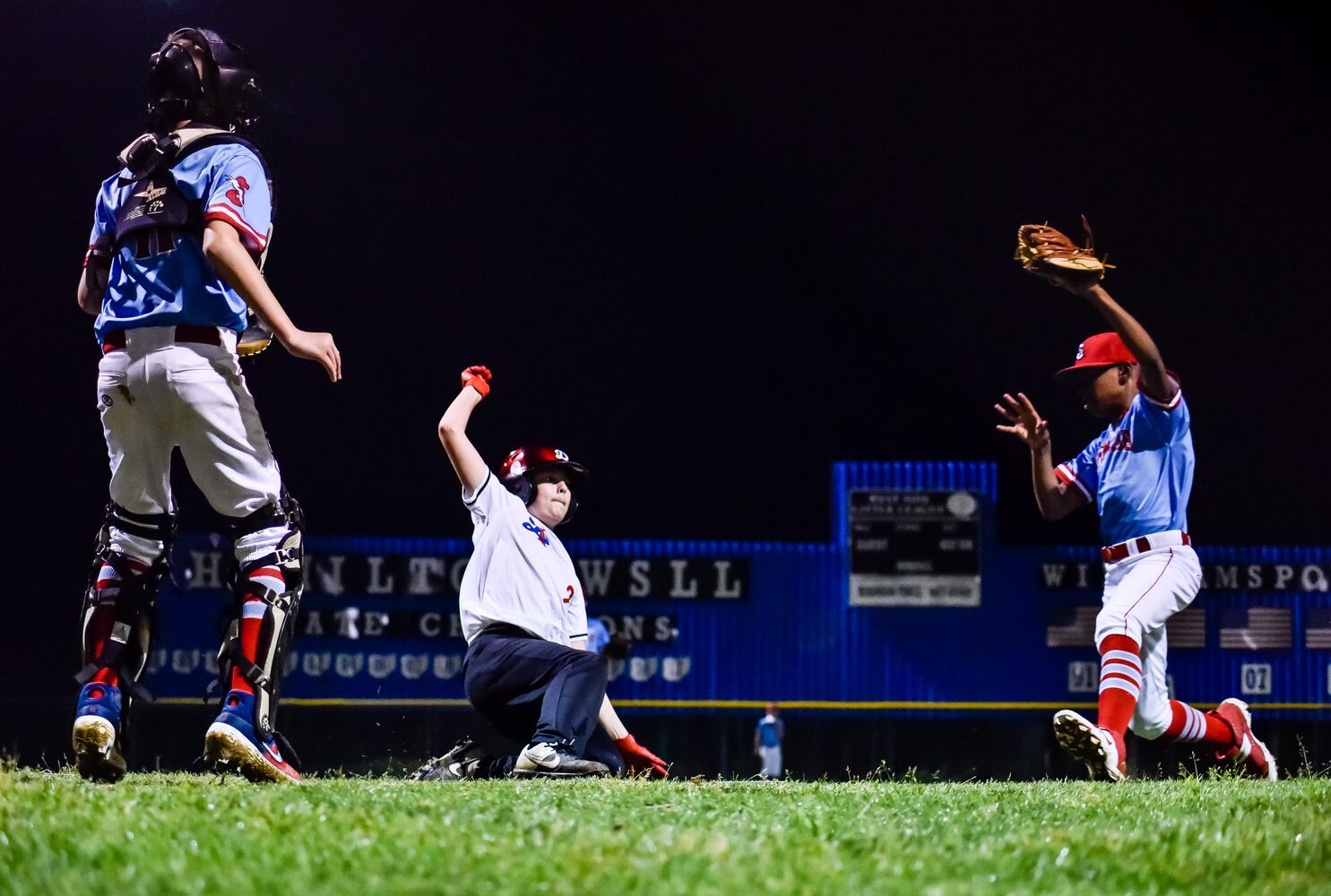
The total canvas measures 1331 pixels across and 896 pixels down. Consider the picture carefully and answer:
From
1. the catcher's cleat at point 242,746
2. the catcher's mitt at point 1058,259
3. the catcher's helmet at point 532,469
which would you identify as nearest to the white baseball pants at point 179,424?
the catcher's cleat at point 242,746

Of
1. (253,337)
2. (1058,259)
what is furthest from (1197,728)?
(253,337)

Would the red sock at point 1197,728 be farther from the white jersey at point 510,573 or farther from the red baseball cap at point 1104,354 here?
the white jersey at point 510,573

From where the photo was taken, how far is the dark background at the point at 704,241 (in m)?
14.0

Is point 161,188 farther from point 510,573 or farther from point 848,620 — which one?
point 848,620

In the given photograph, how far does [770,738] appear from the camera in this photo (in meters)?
13.2

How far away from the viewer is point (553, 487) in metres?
5.98

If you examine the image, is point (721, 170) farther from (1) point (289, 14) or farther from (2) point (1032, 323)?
(1) point (289, 14)

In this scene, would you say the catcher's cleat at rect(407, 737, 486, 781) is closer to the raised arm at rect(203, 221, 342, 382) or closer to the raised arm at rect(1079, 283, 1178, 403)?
the raised arm at rect(203, 221, 342, 382)

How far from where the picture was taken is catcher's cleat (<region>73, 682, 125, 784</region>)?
380cm

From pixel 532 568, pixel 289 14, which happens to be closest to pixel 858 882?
pixel 532 568

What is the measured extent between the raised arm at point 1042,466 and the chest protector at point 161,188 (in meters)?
3.34

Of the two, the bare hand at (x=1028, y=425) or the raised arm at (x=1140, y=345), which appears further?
the bare hand at (x=1028, y=425)

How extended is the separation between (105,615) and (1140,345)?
3854mm

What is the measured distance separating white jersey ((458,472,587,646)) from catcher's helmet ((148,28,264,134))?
6.05ft
